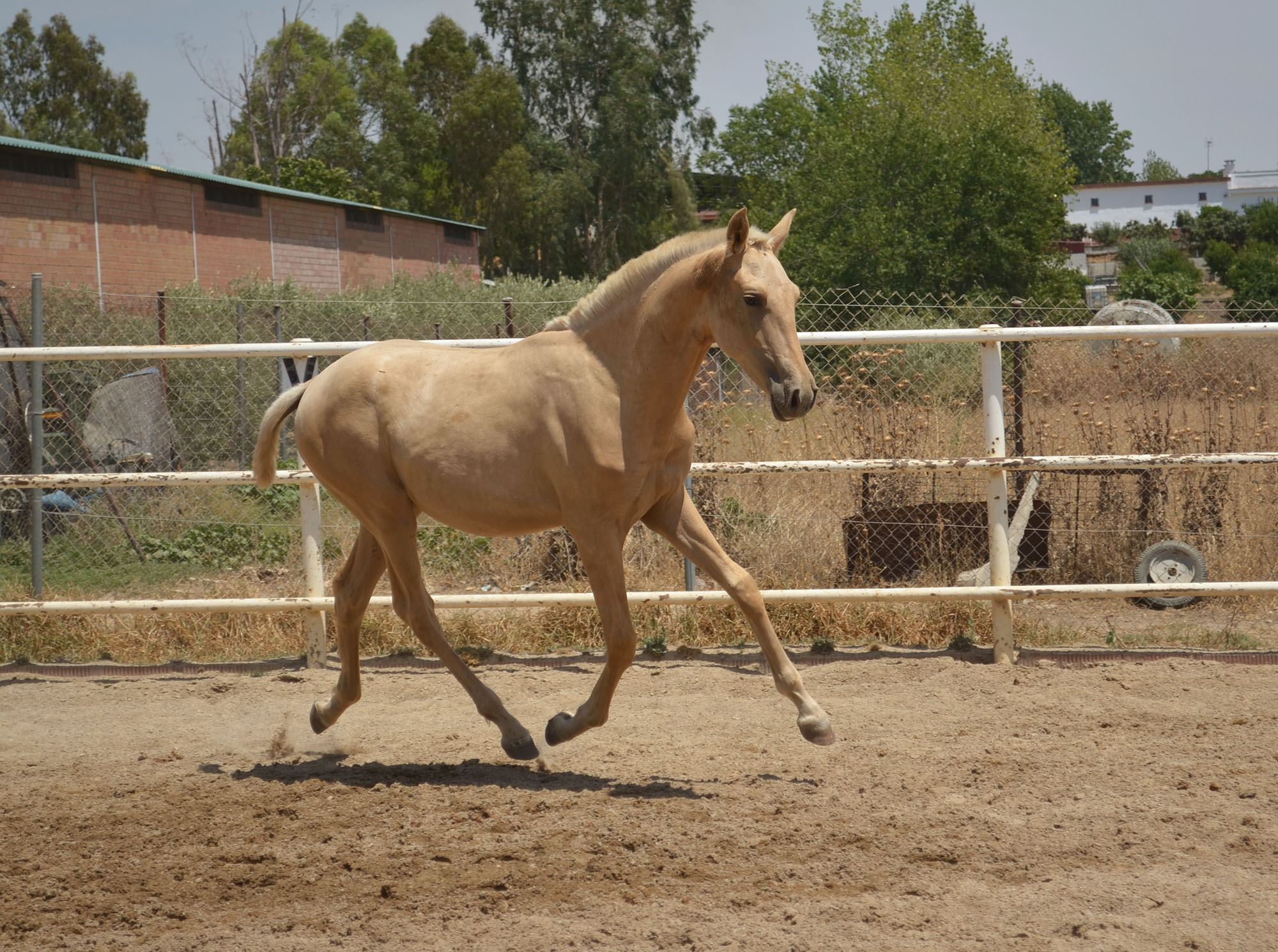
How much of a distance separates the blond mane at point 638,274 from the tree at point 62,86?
157ft

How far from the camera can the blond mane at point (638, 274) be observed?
3.95 m

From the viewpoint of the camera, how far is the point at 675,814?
3.51 m

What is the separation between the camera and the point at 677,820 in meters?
3.45

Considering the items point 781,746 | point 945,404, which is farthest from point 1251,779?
point 945,404

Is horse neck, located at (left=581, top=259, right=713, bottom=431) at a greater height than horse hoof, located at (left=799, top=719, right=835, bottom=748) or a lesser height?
greater

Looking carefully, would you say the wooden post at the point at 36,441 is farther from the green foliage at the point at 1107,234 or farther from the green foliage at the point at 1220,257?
the green foliage at the point at 1107,234

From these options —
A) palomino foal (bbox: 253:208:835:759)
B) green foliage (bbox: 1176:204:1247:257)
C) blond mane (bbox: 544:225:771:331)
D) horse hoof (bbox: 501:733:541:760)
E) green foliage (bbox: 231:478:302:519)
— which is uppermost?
green foliage (bbox: 1176:204:1247:257)

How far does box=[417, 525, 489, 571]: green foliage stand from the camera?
24.8 ft

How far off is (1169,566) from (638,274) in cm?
478

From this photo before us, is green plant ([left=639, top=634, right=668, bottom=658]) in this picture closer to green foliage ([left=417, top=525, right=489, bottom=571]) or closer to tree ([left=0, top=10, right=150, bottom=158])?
green foliage ([left=417, top=525, right=489, bottom=571])

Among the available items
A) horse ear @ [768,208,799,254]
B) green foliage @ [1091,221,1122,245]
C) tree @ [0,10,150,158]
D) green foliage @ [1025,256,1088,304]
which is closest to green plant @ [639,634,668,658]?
horse ear @ [768,208,799,254]

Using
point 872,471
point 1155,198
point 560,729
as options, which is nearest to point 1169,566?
point 872,471

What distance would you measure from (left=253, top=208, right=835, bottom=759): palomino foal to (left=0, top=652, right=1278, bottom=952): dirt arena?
19.1 inches

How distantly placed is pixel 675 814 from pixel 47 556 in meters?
7.23
